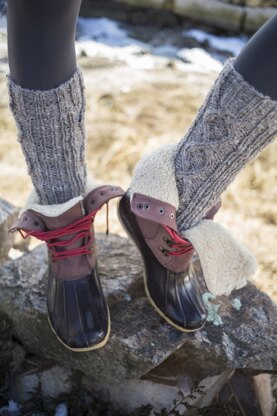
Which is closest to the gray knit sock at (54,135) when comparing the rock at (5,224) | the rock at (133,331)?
the rock at (133,331)

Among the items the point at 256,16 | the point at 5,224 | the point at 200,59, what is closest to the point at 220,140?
the point at 5,224

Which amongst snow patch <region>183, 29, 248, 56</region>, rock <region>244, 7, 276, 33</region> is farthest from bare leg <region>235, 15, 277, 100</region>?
rock <region>244, 7, 276, 33</region>

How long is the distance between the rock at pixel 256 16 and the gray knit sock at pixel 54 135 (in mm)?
2818

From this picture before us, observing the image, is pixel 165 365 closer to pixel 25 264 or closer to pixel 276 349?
pixel 276 349

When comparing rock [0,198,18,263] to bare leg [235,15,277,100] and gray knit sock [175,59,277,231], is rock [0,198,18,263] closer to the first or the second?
gray knit sock [175,59,277,231]

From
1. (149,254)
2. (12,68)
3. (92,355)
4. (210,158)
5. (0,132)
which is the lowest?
(0,132)

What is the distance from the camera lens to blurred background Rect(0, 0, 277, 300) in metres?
1.94

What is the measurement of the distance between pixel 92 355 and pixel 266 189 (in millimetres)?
1148

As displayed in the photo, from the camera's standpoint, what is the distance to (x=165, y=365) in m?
1.25

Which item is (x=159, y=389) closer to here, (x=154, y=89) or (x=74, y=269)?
(x=74, y=269)

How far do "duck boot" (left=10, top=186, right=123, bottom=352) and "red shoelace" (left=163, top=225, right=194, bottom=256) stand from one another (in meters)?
0.14

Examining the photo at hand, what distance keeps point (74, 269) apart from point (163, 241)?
202 mm

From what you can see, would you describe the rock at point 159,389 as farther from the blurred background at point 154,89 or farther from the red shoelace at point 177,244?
the blurred background at point 154,89

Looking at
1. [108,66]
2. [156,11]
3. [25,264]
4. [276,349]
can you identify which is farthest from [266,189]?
[156,11]
